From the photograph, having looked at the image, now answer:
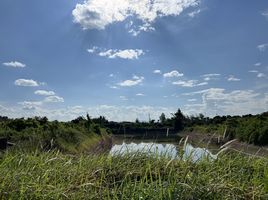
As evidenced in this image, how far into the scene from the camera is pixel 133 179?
5.07m

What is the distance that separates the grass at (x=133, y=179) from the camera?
13.4 ft

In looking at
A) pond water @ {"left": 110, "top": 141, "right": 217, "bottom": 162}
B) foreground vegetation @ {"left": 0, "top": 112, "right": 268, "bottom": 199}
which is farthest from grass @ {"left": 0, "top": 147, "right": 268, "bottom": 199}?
pond water @ {"left": 110, "top": 141, "right": 217, "bottom": 162}

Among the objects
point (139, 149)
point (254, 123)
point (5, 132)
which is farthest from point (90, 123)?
point (139, 149)

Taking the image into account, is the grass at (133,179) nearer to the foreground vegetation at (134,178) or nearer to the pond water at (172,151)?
the foreground vegetation at (134,178)

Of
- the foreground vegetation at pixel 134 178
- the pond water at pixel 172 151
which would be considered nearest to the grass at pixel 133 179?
the foreground vegetation at pixel 134 178

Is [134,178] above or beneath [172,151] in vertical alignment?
beneath

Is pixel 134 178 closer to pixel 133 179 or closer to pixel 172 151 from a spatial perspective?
pixel 133 179

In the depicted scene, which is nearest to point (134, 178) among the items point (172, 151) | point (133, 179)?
point (133, 179)

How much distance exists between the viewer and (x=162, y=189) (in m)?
3.99

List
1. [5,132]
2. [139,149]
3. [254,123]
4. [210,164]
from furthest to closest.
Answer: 1. [254,123]
2. [5,132]
3. [139,149]
4. [210,164]

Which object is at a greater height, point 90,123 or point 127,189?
point 90,123

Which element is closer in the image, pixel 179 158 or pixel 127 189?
pixel 127 189

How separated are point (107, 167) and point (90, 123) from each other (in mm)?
49203

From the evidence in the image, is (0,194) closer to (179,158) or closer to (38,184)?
(38,184)
